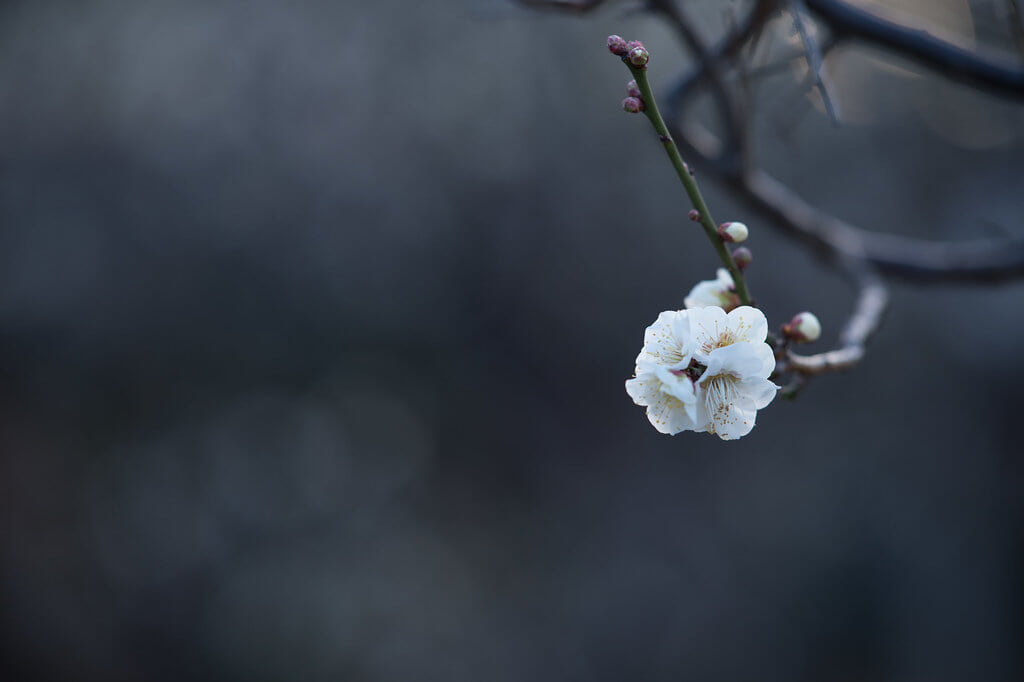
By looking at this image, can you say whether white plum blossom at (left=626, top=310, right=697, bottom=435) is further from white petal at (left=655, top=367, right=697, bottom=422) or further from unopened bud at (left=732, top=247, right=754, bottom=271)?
unopened bud at (left=732, top=247, right=754, bottom=271)

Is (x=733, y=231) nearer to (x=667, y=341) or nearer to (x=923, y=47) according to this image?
(x=667, y=341)

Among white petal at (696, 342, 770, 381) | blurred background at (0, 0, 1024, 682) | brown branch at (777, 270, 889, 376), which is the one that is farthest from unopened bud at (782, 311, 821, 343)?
blurred background at (0, 0, 1024, 682)

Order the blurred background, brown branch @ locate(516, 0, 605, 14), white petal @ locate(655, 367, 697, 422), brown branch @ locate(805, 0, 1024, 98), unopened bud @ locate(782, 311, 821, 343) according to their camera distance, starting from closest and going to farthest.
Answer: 1. white petal @ locate(655, 367, 697, 422)
2. unopened bud @ locate(782, 311, 821, 343)
3. brown branch @ locate(516, 0, 605, 14)
4. brown branch @ locate(805, 0, 1024, 98)
5. the blurred background

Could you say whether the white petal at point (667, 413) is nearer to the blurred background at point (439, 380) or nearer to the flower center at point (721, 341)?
the flower center at point (721, 341)

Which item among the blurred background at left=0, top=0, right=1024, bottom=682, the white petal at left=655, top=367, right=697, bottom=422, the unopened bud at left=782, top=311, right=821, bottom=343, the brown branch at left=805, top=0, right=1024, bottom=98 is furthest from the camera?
the blurred background at left=0, top=0, right=1024, bottom=682

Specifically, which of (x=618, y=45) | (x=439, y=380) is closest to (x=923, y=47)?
(x=618, y=45)

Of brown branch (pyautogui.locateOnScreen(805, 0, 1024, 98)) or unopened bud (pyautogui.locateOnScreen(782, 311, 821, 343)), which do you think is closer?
unopened bud (pyautogui.locateOnScreen(782, 311, 821, 343))

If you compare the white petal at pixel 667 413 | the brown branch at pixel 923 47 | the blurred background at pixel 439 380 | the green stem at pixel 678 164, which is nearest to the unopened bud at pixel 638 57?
the green stem at pixel 678 164
